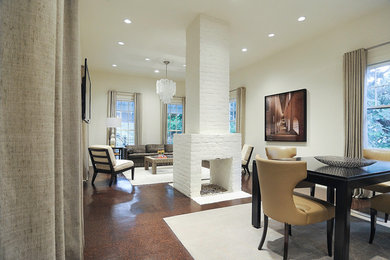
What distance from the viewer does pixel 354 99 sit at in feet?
12.0

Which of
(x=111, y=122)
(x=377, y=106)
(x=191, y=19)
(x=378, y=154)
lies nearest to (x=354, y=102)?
(x=377, y=106)

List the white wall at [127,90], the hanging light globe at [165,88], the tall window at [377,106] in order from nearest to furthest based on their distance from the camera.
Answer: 1. the tall window at [377,106]
2. the hanging light globe at [165,88]
3. the white wall at [127,90]

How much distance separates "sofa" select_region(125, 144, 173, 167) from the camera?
6.44 m

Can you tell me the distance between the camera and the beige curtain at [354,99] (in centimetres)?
355

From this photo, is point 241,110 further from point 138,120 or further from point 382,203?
point 382,203

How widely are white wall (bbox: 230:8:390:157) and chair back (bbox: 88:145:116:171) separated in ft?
13.3

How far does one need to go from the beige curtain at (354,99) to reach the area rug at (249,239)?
1.49 metres

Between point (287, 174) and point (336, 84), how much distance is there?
343 cm

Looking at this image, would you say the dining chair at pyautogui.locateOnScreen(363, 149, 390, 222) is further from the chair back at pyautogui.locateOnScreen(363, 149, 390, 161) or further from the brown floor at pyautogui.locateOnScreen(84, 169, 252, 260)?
the brown floor at pyautogui.locateOnScreen(84, 169, 252, 260)

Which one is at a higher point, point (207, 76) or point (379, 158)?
point (207, 76)

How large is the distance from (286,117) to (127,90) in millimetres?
5554

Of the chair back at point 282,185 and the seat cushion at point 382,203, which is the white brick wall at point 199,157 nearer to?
the chair back at point 282,185

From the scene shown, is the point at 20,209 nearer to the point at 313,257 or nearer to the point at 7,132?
the point at 7,132

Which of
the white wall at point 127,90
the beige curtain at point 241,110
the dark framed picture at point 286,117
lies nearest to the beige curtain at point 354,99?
the dark framed picture at point 286,117
